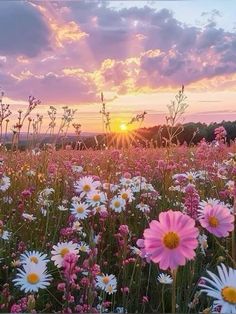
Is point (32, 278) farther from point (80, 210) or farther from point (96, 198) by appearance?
point (96, 198)

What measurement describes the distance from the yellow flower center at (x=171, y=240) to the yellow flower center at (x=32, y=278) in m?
0.90

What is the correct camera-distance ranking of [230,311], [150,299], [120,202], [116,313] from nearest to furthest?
[230,311] < [116,313] < [150,299] < [120,202]

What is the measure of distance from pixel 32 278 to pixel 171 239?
938mm

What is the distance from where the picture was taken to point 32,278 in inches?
84.6

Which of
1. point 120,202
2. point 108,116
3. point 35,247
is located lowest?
point 35,247

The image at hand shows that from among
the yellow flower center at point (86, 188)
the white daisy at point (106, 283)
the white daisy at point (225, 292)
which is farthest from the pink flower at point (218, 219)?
the yellow flower center at point (86, 188)

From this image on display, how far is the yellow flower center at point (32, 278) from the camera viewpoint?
2130 millimetres

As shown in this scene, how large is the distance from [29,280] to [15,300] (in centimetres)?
46

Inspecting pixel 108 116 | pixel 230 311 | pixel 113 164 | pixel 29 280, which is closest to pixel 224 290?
pixel 230 311

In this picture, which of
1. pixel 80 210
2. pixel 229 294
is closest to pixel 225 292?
pixel 229 294

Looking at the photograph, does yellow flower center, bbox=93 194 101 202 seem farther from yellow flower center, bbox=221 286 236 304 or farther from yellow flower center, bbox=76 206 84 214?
yellow flower center, bbox=221 286 236 304

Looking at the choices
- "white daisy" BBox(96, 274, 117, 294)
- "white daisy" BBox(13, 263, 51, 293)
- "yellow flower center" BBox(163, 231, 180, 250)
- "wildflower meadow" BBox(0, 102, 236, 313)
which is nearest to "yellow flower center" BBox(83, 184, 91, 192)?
"wildflower meadow" BBox(0, 102, 236, 313)

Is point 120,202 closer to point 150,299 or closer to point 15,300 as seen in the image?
point 150,299

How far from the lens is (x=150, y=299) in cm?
284
